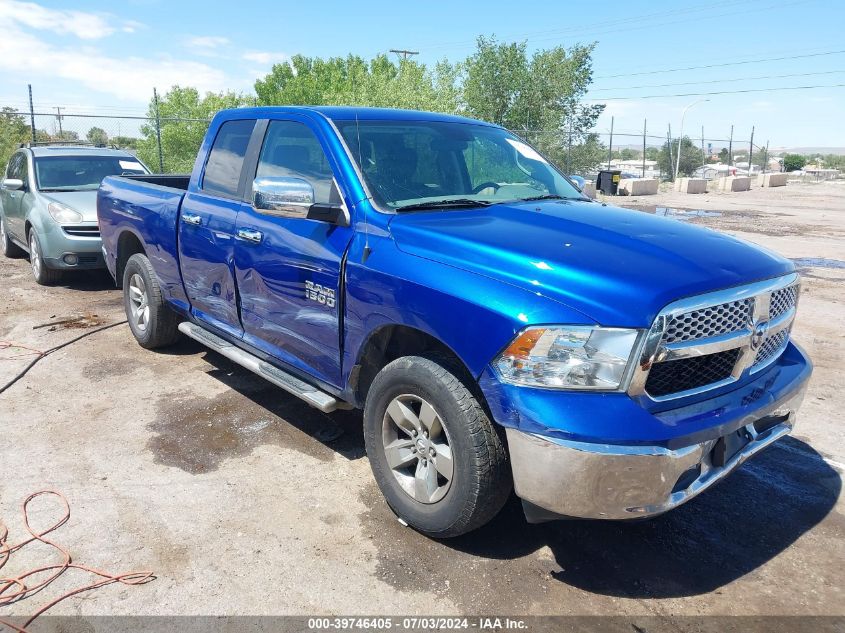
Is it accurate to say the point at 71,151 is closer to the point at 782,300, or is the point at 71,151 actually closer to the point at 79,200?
the point at 79,200

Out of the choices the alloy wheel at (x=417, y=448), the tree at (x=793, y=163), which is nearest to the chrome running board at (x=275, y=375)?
the alloy wheel at (x=417, y=448)

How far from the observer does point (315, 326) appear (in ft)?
12.2

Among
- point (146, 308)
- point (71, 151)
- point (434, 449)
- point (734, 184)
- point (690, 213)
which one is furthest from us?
point (734, 184)

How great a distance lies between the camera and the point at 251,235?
4098mm

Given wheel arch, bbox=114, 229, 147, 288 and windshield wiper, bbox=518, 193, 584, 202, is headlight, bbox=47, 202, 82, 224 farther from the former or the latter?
windshield wiper, bbox=518, 193, 584, 202

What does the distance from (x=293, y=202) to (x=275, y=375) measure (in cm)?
113

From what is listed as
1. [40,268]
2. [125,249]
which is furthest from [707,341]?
[40,268]

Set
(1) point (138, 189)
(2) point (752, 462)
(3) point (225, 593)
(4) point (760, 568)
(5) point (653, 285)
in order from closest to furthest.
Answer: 1. (5) point (653, 285)
2. (3) point (225, 593)
3. (4) point (760, 568)
4. (2) point (752, 462)
5. (1) point (138, 189)

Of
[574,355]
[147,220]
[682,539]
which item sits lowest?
[682,539]

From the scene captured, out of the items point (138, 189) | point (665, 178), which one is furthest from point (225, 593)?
point (665, 178)

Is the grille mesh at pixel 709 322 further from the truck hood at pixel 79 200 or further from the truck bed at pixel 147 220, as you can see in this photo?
the truck hood at pixel 79 200

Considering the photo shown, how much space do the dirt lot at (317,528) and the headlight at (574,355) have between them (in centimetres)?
102

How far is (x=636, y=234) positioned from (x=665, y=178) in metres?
39.9

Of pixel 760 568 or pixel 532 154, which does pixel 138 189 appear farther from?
pixel 760 568
